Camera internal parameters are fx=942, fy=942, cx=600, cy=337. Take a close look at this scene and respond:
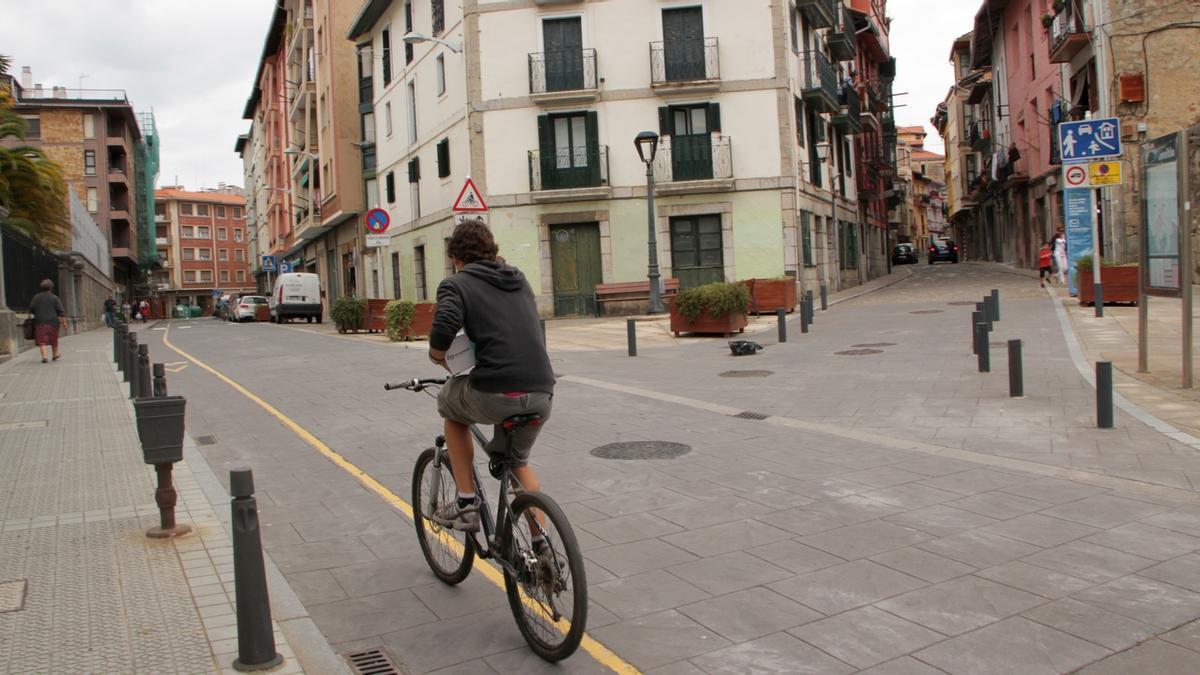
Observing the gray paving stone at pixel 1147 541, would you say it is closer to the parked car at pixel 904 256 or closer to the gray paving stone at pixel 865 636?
the gray paving stone at pixel 865 636

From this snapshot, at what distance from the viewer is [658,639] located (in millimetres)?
3793

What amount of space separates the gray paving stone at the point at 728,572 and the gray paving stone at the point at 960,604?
0.60 metres

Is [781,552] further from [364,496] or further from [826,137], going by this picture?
[826,137]

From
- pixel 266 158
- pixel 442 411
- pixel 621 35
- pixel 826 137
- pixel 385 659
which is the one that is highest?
pixel 266 158

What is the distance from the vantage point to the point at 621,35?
2745cm

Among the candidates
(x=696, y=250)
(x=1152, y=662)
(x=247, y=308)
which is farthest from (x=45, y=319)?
(x=247, y=308)

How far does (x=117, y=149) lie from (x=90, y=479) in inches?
2735

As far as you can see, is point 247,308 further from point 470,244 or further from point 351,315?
point 470,244

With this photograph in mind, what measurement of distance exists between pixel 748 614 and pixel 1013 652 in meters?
1.03

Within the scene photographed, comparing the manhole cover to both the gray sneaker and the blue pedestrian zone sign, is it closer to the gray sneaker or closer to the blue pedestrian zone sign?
the gray sneaker

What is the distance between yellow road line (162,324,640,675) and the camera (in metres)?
3.60

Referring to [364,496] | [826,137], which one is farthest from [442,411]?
[826,137]

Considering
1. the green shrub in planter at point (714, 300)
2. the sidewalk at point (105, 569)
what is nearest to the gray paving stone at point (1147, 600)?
the sidewalk at point (105, 569)

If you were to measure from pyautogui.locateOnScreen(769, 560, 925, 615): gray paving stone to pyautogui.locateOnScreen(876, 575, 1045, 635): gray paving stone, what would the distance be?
0.30 ft
